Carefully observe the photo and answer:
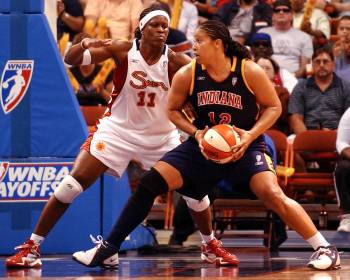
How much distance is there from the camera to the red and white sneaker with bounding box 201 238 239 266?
8250 mm

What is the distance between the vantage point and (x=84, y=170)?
27.6ft

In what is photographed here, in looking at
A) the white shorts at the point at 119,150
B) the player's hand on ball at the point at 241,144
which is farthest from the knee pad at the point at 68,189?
the player's hand on ball at the point at 241,144

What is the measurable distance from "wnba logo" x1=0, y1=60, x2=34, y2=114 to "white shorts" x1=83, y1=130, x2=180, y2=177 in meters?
1.21

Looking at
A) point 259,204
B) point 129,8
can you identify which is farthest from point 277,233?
point 129,8

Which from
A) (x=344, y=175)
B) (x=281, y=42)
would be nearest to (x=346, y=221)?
(x=344, y=175)

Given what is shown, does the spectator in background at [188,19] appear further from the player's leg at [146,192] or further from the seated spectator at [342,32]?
the player's leg at [146,192]

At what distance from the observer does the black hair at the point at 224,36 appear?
7.72 meters

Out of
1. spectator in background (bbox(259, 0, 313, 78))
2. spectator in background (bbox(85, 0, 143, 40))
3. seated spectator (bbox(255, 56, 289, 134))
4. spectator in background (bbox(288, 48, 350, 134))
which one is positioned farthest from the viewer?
spectator in background (bbox(259, 0, 313, 78))

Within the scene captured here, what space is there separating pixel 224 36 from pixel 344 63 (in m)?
5.75

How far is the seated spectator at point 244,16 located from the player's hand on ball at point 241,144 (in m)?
→ 7.54

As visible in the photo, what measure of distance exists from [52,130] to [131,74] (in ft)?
4.07

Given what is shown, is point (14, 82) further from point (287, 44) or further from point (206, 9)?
point (206, 9)

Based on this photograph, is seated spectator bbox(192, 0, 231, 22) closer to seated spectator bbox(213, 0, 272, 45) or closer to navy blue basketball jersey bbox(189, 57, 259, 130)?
seated spectator bbox(213, 0, 272, 45)

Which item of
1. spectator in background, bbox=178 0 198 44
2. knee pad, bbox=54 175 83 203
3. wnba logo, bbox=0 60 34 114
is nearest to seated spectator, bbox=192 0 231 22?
spectator in background, bbox=178 0 198 44
